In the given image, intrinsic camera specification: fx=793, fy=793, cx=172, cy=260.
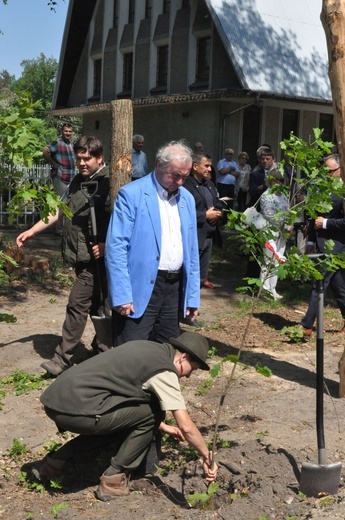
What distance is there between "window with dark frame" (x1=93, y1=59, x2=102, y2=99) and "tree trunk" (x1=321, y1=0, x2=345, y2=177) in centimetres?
2462

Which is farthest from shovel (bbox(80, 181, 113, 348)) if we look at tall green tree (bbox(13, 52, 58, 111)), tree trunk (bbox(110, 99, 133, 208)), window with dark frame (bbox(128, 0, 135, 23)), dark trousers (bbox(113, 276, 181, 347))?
tall green tree (bbox(13, 52, 58, 111))

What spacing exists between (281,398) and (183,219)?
79.3 inches

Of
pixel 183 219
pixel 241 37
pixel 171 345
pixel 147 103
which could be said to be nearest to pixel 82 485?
pixel 171 345

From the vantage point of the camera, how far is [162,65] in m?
26.3

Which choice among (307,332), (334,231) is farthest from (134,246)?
(307,332)

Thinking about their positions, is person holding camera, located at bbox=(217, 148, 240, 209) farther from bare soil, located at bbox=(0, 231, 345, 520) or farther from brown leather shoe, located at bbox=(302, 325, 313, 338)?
brown leather shoe, located at bbox=(302, 325, 313, 338)

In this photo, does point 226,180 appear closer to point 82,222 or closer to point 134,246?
point 82,222

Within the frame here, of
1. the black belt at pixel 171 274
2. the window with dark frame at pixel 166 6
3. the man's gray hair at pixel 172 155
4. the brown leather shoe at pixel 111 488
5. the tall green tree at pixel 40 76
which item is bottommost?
the brown leather shoe at pixel 111 488

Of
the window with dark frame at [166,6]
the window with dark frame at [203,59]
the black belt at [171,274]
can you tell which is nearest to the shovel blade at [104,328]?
the black belt at [171,274]

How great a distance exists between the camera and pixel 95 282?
7.02m

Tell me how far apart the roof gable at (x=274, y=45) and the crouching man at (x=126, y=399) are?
53.3 ft

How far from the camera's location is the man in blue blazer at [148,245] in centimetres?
542

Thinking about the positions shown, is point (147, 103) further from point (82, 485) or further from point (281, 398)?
point (82, 485)

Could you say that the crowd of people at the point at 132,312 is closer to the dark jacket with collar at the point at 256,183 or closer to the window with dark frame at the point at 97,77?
the dark jacket with collar at the point at 256,183
